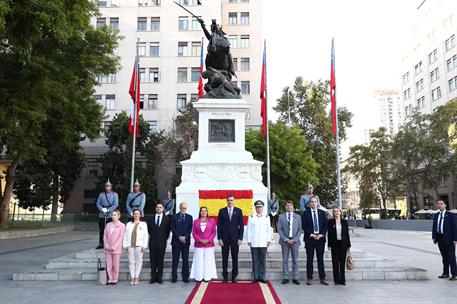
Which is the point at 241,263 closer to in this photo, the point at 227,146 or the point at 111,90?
the point at 227,146

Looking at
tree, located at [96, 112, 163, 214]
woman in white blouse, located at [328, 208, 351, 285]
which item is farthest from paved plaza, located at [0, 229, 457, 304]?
tree, located at [96, 112, 163, 214]

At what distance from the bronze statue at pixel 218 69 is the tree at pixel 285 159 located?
57.3ft

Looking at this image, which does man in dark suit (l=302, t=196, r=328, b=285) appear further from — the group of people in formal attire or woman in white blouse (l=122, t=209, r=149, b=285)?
woman in white blouse (l=122, t=209, r=149, b=285)

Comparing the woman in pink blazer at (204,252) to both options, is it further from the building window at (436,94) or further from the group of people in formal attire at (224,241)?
the building window at (436,94)

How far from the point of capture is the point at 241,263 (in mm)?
9852

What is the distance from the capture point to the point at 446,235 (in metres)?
9.80

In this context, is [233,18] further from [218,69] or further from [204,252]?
[204,252]

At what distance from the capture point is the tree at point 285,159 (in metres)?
31.1

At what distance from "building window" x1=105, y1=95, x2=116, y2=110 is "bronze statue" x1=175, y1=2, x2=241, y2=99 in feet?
104

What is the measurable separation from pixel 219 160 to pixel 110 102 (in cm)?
3435

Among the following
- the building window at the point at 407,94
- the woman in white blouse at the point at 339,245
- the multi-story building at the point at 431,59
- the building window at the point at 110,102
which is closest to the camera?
the woman in white blouse at the point at 339,245

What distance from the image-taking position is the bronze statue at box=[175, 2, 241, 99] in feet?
43.3

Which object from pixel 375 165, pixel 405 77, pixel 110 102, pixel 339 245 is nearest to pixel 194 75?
pixel 110 102

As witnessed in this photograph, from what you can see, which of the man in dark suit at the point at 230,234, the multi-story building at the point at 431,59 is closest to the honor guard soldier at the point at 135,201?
the man in dark suit at the point at 230,234
